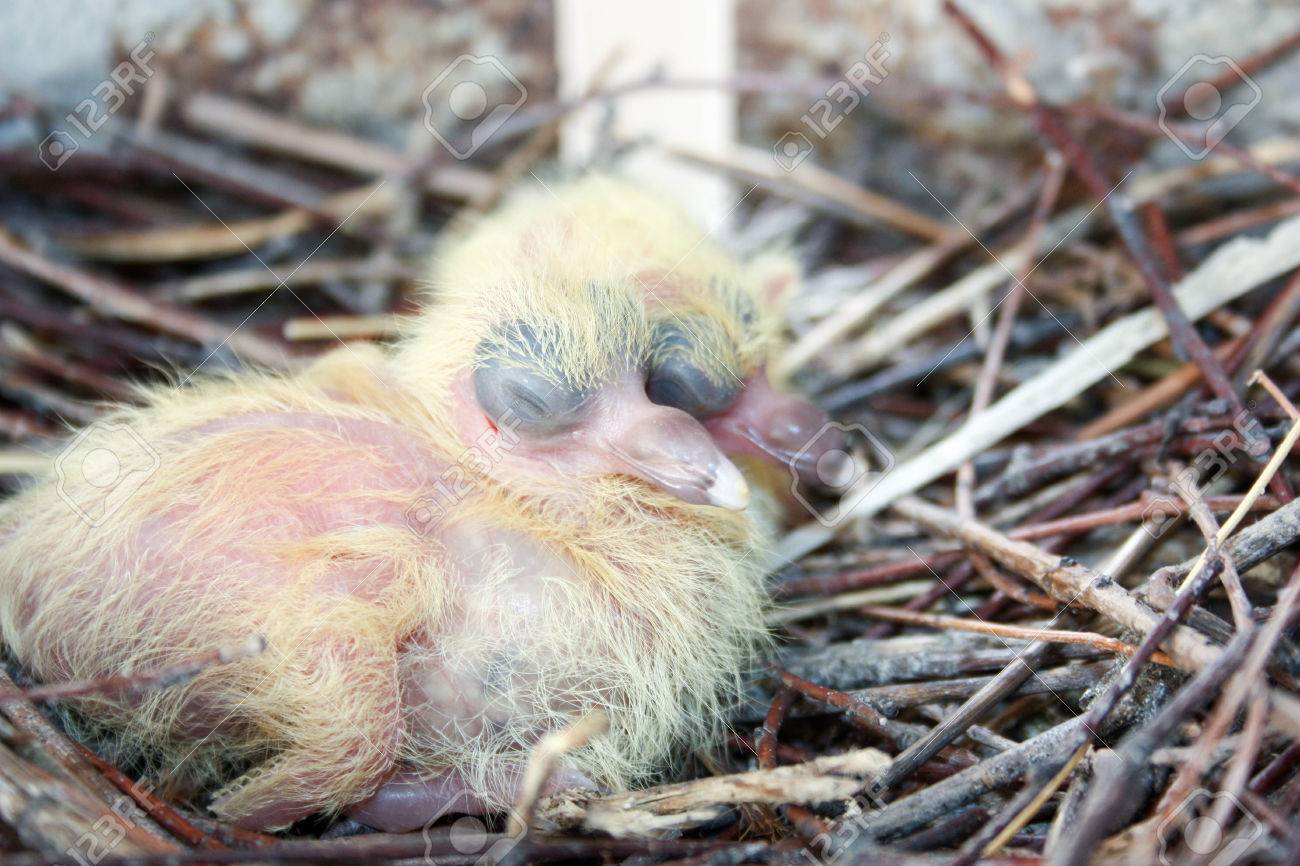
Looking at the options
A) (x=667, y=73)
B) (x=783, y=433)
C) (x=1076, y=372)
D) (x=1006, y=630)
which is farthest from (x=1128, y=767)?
(x=667, y=73)

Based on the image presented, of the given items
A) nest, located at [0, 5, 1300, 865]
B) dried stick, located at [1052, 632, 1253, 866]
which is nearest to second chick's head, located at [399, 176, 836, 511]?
nest, located at [0, 5, 1300, 865]

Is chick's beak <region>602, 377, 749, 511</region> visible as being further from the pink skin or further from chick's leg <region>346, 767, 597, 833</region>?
chick's leg <region>346, 767, 597, 833</region>

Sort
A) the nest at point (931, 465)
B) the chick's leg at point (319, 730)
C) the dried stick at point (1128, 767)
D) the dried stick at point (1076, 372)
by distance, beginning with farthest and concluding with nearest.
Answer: the dried stick at point (1076, 372) → the chick's leg at point (319, 730) → the nest at point (931, 465) → the dried stick at point (1128, 767)

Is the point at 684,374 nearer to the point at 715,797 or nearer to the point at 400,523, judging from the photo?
the point at 400,523

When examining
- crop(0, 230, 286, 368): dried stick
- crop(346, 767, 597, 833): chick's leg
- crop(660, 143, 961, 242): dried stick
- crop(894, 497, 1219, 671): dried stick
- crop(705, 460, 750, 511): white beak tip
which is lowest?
crop(346, 767, 597, 833): chick's leg

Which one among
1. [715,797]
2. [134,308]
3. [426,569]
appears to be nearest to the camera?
[715,797]

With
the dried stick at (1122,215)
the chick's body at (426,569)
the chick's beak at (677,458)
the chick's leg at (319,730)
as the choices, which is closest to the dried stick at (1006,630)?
the chick's body at (426,569)

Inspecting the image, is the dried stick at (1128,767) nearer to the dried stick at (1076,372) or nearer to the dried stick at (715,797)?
the dried stick at (715,797)

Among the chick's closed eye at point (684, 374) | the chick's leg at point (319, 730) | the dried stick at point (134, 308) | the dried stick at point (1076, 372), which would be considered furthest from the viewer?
the dried stick at point (134, 308)
